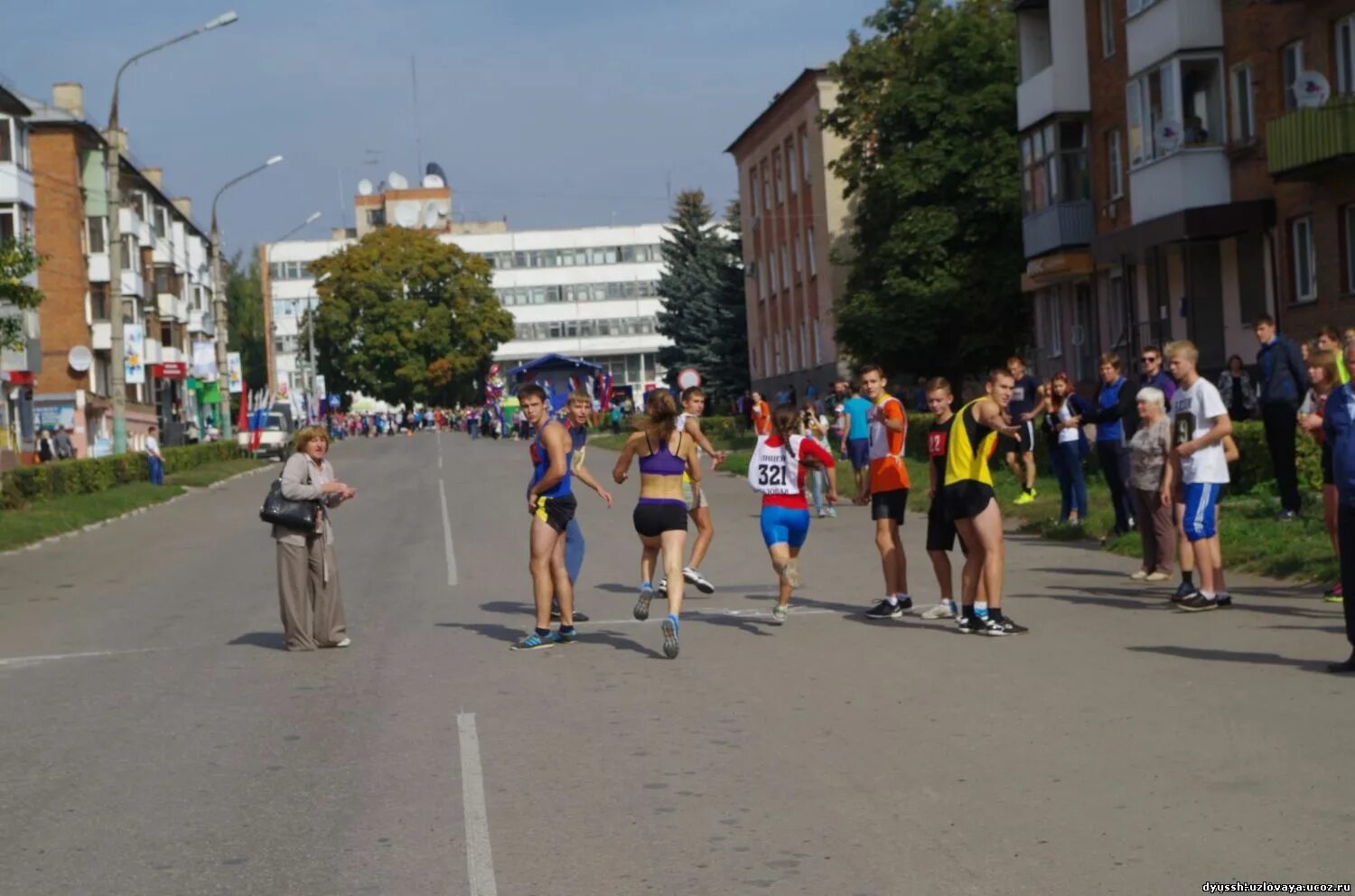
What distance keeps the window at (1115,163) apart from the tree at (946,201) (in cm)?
1082

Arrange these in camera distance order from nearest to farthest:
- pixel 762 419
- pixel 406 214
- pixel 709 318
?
1. pixel 762 419
2. pixel 709 318
3. pixel 406 214

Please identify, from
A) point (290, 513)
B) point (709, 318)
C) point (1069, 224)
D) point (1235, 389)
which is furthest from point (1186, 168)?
point (709, 318)

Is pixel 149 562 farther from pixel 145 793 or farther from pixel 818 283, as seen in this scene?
pixel 818 283

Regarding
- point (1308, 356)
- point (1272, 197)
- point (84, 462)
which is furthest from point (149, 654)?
point (84, 462)

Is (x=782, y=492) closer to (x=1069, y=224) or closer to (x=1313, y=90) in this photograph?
(x=1313, y=90)

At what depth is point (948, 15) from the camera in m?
52.8

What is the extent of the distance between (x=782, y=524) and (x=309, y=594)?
135 inches

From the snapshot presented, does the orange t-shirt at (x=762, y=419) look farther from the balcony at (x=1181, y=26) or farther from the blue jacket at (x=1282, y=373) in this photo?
the balcony at (x=1181, y=26)

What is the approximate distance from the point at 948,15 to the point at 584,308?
9569 centimetres

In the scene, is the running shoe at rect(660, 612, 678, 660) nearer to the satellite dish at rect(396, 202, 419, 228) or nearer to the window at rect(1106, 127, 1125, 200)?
the window at rect(1106, 127, 1125, 200)

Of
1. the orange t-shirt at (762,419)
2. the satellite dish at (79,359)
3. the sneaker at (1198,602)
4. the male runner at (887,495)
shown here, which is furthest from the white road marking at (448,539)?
the satellite dish at (79,359)

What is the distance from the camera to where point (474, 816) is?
765cm

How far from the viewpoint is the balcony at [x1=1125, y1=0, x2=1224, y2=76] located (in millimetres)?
34188

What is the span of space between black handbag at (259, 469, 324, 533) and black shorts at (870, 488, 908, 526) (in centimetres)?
404
